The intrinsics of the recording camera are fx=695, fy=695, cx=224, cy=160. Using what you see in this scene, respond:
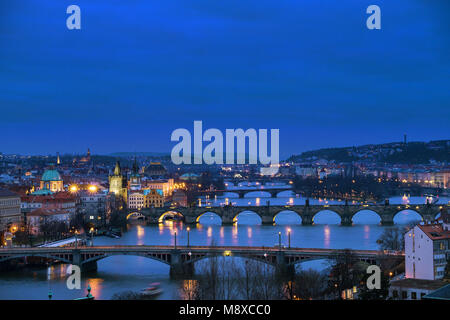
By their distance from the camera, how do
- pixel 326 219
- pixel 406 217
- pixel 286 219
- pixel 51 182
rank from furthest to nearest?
pixel 51 182, pixel 286 219, pixel 326 219, pixel 406 217

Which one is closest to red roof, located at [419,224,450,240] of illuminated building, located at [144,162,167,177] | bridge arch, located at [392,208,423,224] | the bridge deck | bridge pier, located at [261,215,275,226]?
the bridge deck

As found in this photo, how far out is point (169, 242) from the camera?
1469 cm

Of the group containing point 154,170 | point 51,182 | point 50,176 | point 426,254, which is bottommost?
point 426,254

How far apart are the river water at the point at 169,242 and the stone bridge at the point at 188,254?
9.2 inches

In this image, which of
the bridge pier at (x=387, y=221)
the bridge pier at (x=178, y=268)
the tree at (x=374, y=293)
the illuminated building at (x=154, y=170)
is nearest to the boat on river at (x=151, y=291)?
the bridge pier at (x=178, y=268)

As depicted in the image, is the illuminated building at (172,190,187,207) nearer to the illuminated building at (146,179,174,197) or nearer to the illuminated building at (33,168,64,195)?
the illuminated building at (146,179,174,197)

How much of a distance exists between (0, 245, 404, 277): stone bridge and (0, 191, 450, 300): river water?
233 millimetres

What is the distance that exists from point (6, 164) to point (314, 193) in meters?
28.7

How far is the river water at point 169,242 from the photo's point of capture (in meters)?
9.42

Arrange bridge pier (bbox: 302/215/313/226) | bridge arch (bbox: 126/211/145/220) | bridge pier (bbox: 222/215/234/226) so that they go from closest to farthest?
bridge pier (bbox: 302/215/313/226)
bridge pier (bbox: 222/215/234/226)
bridge arch (bbox: 126/211/145/220)

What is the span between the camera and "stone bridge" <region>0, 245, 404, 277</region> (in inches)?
392

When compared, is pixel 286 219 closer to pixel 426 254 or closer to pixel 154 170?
pixel 426 254

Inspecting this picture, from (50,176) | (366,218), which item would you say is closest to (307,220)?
(366,218)

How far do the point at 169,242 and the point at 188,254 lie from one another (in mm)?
4033
